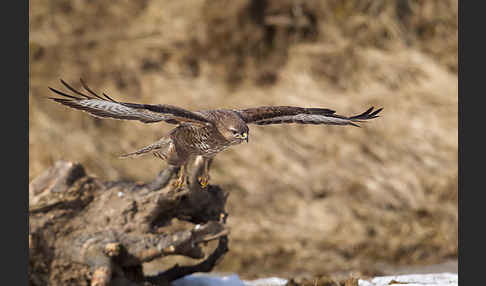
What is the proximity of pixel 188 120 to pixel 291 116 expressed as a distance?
3.03ft

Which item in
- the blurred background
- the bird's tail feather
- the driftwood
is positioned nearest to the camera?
the bird's tail feather

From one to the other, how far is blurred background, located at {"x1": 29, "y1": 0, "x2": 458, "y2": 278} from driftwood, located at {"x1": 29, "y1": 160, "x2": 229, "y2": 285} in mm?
4585

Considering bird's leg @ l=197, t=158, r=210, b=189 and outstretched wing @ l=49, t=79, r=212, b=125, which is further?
bird's leg @ l=197, t=158, r=210, b=189

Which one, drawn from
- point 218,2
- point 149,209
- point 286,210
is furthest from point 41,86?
point 149,209

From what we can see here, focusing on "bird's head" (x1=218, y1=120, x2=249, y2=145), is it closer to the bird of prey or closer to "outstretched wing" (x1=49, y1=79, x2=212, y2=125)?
the bird of prey

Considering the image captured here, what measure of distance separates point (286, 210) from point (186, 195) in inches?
241

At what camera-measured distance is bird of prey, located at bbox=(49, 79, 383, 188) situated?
3.79 m

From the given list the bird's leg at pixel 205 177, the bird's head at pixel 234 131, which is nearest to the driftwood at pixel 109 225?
the bird's leg at pixel 205 177

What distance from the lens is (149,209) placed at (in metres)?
6.04

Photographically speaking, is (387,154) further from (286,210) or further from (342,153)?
(286,210)

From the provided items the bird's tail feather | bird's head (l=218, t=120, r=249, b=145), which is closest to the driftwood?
the bird's tail feather

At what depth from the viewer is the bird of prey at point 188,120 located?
149 inches

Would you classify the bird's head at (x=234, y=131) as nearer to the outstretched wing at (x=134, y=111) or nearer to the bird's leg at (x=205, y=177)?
the outstretched wing at (x=134, y=111)

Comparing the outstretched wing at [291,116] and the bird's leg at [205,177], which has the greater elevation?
the outstretched wing at [291,116]
